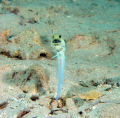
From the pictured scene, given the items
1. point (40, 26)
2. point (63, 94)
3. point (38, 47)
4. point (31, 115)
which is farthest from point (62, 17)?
point (31, 115)

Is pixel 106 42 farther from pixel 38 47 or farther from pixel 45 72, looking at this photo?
pixel 45 72

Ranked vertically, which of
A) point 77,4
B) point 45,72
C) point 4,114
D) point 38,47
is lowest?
point 4,114

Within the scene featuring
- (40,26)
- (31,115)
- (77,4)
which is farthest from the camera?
(77,4)

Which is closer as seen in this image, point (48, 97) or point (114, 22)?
point (48, 97)

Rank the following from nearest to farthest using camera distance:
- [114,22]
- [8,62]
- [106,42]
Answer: [8,62], [106,42], [114,22]

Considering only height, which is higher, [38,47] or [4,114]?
[38,47]

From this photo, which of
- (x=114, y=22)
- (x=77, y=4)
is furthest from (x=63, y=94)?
(x=77, y=4)

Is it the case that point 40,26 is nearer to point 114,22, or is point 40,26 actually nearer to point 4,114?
point 114,22
